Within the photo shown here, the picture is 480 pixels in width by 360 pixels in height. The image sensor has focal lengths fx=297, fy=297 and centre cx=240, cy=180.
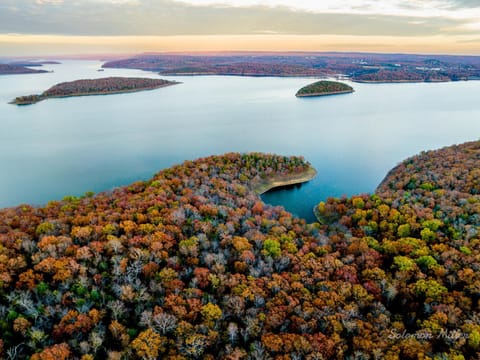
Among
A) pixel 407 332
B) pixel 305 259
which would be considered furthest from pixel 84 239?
pixel 407 332

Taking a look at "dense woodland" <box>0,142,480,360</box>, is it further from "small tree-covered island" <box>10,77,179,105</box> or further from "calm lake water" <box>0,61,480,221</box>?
"small tree-covered island" <box>10,77,179,105</box>

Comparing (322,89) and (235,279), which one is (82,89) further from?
(235,279)

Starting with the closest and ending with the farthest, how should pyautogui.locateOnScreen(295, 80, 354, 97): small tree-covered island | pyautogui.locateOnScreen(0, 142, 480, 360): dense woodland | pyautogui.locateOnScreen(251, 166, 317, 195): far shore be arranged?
1. pyautogui.locateOnScreen(0, 142, 480, 360): dense woodland
2. pyautogui.locateOnScreen(251, 166, 317, 195): far shore
3. pyautogui.locateOnScreen(295, 80, 354, 97): small tree-covered island

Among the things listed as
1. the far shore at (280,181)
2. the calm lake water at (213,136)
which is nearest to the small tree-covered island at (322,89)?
the calm lake water at (213,136)

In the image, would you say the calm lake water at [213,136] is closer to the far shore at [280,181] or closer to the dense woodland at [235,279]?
the far shore at [280,181]

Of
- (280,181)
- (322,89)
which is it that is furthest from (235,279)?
(322,89)

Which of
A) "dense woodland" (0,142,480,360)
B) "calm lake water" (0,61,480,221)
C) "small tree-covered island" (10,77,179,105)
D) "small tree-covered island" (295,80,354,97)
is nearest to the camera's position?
"dense woodland" (0,142,480,360)

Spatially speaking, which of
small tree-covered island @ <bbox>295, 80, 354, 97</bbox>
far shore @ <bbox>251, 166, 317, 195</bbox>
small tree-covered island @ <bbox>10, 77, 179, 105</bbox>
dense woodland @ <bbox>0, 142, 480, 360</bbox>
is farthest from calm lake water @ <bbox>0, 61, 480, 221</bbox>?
dense woodland @ <bbox>0, 142, 480, 360</bbox>
